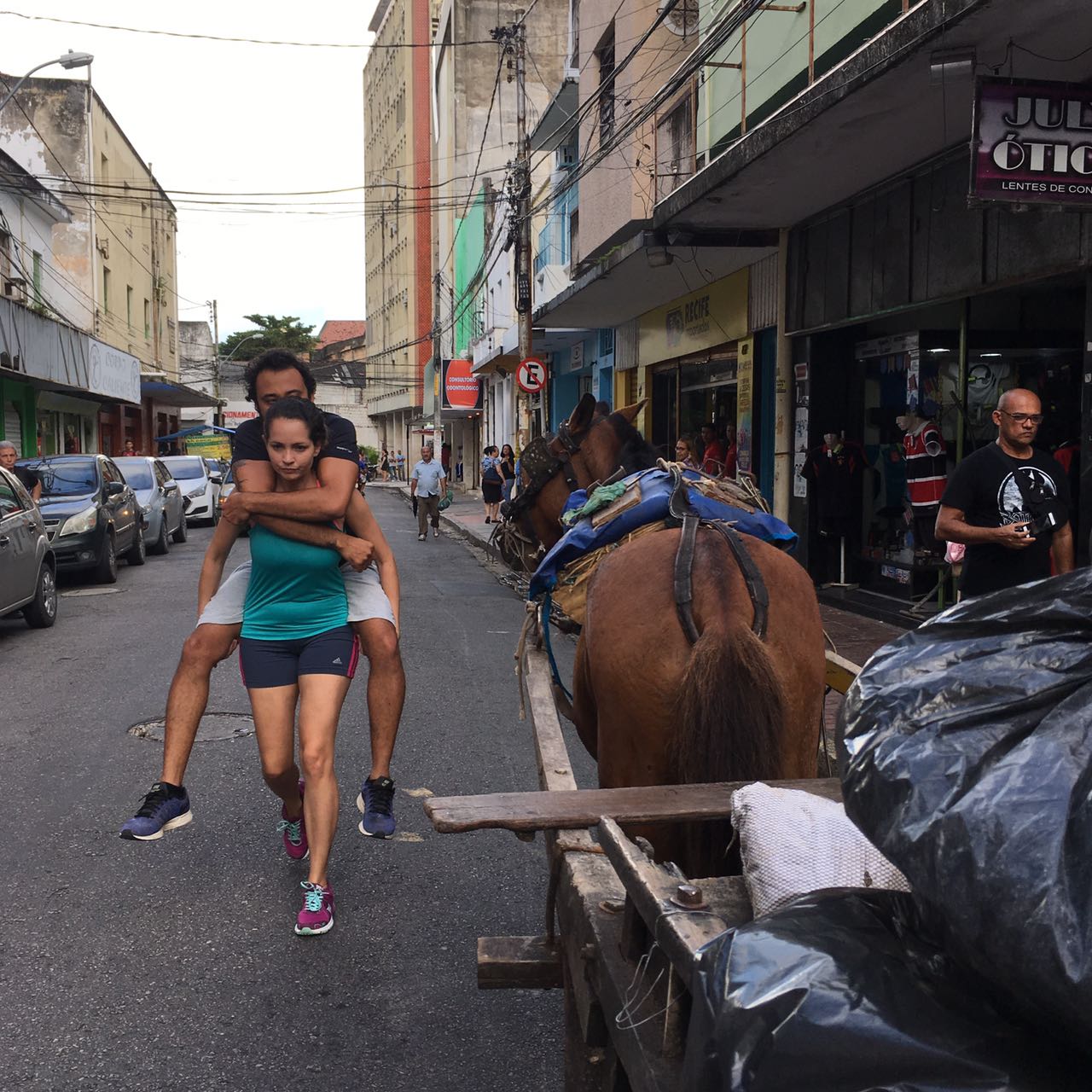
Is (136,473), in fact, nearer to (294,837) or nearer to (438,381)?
(294,837)

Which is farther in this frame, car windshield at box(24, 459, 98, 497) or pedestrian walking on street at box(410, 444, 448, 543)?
pedestrian walking on street at box(410, 444, 448, 543)

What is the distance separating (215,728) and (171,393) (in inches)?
1517

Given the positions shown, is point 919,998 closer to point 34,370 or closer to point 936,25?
point 936,25

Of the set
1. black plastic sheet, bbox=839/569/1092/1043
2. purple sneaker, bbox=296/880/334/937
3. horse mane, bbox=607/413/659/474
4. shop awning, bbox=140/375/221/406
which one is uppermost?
shop awning, bbox=140/375/221/406

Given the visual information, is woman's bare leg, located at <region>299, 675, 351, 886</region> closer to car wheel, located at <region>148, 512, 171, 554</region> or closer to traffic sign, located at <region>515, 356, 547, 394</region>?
car wheel, located at <region>148, 512, 171, 554</region>

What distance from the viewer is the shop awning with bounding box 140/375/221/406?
37188 millimetres

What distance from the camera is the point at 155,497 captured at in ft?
59.5

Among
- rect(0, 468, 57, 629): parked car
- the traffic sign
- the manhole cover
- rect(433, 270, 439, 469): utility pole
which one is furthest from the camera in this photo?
rect(433, 270, 439, 469): utility pole

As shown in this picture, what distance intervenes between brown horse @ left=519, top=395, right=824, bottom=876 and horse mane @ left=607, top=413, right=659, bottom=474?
1408 mm

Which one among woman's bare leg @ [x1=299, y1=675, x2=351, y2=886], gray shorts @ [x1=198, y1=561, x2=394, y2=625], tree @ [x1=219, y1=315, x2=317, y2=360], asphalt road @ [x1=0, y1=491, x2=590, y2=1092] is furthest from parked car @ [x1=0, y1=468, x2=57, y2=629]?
tree @ [x1=219, y1=315, x2=317, y2=360]

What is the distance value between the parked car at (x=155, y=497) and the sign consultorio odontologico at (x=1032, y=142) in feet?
46.4

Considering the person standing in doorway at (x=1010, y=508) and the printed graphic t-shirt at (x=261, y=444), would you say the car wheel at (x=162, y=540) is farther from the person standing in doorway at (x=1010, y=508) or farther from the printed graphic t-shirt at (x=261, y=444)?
the person standing in doorway at (x=1010, y=508)

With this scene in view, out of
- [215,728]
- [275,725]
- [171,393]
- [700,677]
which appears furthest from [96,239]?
[700,677]

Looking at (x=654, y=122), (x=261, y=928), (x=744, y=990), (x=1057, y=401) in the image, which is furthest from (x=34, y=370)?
(x=744, y=990)
